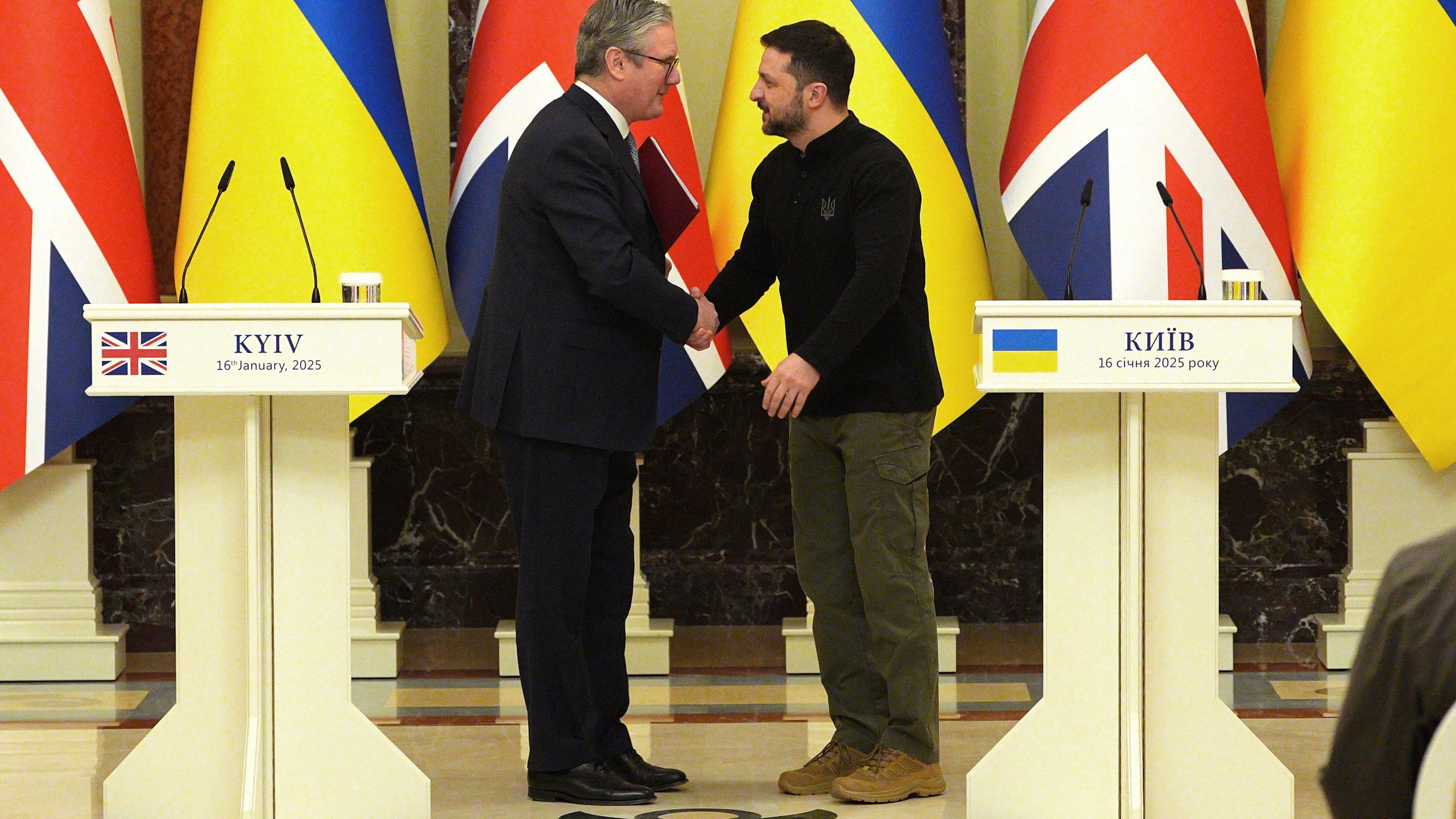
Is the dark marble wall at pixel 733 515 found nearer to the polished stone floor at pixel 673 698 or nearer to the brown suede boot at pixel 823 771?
the polished stone floor at pixel 673 698

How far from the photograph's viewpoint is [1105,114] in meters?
3.81

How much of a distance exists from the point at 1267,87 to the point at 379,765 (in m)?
2.93

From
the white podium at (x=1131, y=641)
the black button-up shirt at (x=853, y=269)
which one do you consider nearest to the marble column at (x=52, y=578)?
the black button-up shirt at (x=853, y=269)

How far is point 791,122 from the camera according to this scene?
3.07 meters

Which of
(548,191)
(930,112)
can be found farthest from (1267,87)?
(548,191)

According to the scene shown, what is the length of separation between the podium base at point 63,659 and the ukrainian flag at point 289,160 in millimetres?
1007

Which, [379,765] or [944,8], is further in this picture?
[944,8]

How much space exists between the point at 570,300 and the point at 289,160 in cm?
130

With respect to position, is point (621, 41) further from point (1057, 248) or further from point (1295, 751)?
point (1295, 751)

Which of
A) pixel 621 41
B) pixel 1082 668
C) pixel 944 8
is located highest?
pixel 944 8

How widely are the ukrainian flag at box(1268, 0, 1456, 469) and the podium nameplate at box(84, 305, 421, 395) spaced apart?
2421 mm

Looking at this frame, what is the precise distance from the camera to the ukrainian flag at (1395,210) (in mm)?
3789

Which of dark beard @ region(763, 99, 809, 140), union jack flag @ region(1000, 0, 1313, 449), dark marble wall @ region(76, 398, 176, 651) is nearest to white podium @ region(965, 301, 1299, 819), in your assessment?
dark beard @ region(763, 99, 809, 140)

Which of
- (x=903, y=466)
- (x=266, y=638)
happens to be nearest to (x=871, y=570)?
(x=903, y=466)
